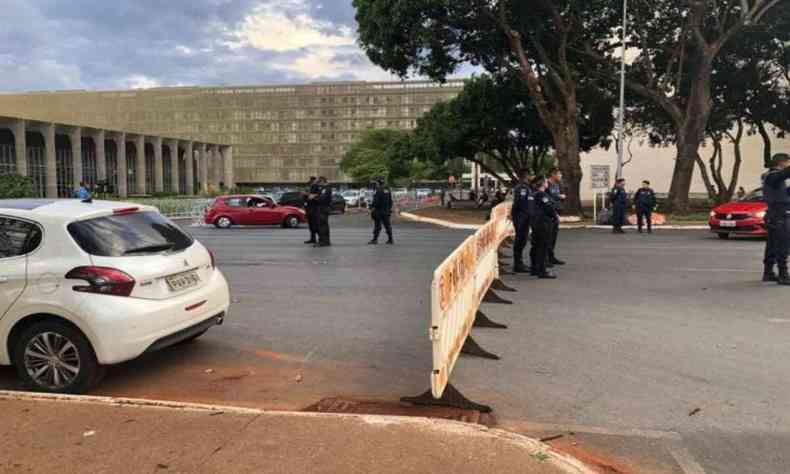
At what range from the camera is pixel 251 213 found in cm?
2745

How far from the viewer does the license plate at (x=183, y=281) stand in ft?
17.8

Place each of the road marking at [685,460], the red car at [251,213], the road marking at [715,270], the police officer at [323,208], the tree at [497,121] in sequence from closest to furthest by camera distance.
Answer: the road marking at [685,460] → the road marking at [715,270] → the police officer at [323,208] → the red car at [251,213] → the tree at [497,121]

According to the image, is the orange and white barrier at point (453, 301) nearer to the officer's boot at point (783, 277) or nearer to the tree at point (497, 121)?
the officer's boot at point (783, 277)

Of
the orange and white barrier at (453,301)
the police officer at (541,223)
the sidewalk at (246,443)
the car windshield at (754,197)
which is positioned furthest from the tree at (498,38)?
the sidewalk at (246,443)

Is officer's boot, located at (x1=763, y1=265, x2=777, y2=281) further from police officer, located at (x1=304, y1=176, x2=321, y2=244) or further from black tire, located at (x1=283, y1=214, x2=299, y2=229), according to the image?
black tire, located at (x1=283, y1=214, x2=299, y2=229)

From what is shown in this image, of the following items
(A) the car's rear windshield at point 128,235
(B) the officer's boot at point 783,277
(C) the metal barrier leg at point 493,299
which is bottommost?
(C) the metal barrier leg at point 493,299

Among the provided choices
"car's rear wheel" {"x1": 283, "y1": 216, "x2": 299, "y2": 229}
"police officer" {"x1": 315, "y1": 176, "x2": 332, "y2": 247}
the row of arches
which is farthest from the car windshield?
the row of arches

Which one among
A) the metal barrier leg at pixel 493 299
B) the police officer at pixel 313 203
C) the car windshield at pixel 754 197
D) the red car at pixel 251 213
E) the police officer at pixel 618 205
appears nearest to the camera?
the metal barrier leg at pixel 493 299

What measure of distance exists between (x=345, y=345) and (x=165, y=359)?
1.66 meters

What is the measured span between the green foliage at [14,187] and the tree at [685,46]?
30600 millimetres

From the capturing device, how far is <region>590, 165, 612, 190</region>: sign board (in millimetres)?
27125

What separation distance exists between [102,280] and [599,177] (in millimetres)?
24742

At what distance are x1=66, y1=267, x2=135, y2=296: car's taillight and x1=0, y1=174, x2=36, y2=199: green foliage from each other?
3481 centimetres

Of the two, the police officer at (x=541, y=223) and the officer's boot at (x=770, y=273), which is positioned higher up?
the police officer at (x=541, y=223)
